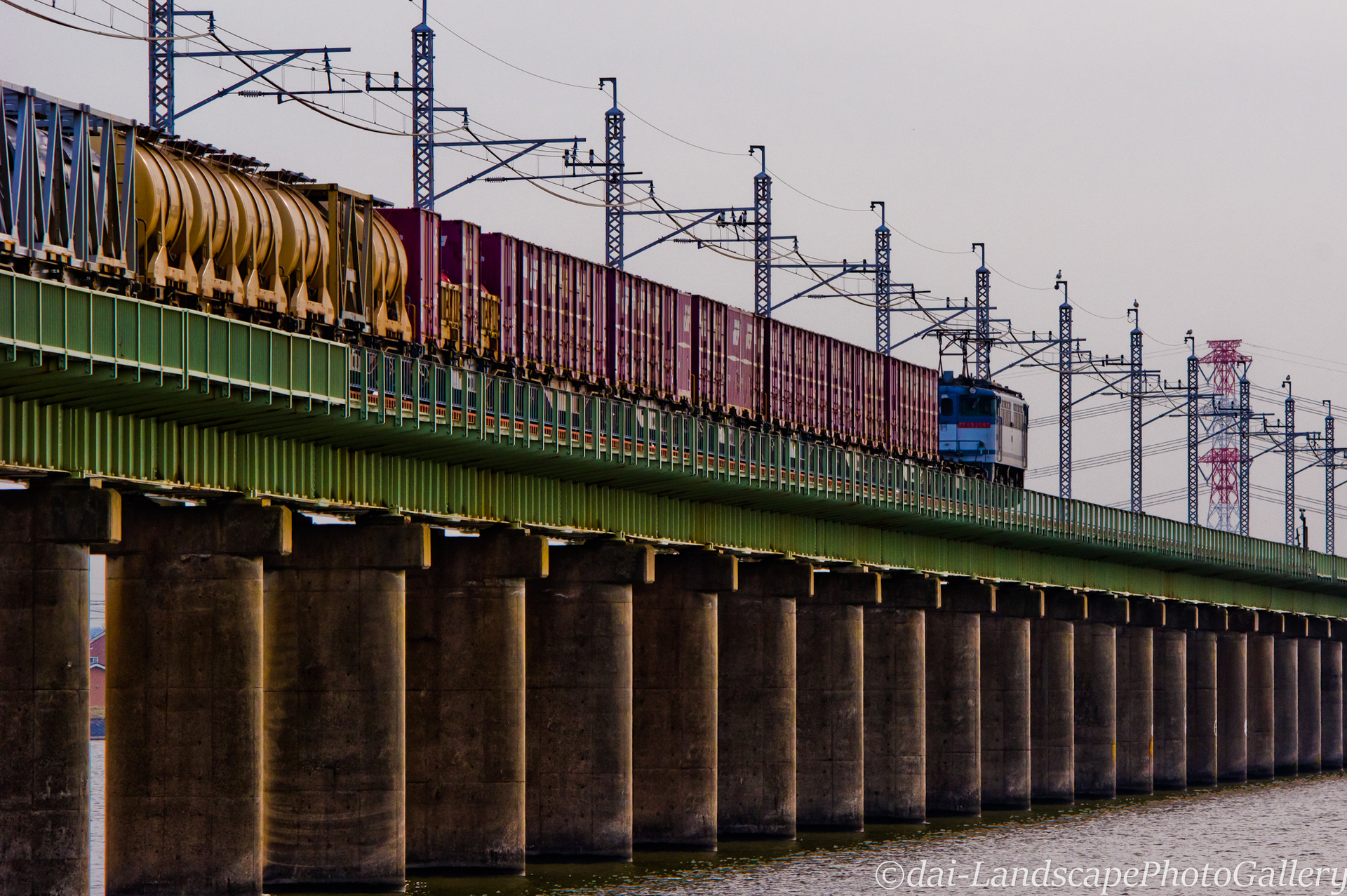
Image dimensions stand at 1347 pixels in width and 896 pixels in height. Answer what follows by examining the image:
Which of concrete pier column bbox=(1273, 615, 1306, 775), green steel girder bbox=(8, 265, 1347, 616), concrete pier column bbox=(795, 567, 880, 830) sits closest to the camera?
green steel girder bbox=(8, 265, 1347, 616)

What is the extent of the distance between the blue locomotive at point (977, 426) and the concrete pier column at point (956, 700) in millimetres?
12998

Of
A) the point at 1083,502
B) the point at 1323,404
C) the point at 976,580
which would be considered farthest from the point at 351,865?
the point at 1323,404

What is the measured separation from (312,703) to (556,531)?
A: 28.7 ft

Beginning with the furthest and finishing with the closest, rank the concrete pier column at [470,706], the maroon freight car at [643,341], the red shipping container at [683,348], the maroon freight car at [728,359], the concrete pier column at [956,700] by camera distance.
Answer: the concrete pier column at [956,700] < the maroon freight car at [728,359] < the red shipping container at [683,348] < the maroon freight car at [643,341] < the concrete pier column at [470,706]

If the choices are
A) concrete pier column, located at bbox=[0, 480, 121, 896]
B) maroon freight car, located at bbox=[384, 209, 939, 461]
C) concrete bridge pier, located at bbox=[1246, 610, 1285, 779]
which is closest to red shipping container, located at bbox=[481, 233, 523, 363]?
maroon freight car, located at bbox=[384, 209, 939, 461]

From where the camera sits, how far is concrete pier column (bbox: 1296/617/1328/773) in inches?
4552

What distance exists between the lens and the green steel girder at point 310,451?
106ft

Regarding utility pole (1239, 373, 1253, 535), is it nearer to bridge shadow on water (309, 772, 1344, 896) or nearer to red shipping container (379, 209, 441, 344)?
bridge shadow on water (309, 772, 1344, 896)

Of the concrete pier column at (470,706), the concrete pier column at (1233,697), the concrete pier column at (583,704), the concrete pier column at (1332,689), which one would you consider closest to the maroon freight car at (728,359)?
the concrete pier column at (583,704)

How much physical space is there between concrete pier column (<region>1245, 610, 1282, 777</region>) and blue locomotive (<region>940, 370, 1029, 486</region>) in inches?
855

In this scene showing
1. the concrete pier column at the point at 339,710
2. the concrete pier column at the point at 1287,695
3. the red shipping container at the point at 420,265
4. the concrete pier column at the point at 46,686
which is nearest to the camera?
the concrete pier column at the point at 46,686

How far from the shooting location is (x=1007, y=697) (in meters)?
80.4

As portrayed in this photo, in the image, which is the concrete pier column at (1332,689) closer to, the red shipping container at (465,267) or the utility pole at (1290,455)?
the utility pole at (1290,455)

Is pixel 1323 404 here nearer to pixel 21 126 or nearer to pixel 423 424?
pixel 423 424
